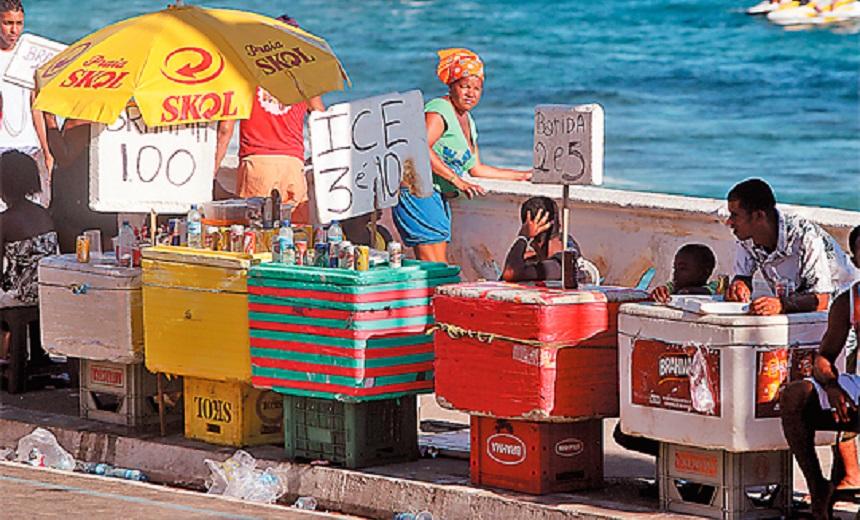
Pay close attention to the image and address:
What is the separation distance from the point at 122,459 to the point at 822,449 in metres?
3.49

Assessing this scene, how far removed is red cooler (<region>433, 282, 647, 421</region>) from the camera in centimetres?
723

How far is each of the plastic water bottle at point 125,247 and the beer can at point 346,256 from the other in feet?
5.33

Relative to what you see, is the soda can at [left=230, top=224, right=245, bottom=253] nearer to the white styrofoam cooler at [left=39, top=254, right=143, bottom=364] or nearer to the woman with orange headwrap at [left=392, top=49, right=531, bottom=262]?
the white styrofoam cooler at [left=39, top=254, right=143, bottom=364]

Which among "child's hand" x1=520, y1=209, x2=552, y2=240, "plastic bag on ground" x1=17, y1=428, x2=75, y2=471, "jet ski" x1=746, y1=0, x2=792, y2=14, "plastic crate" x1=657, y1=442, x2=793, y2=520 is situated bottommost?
"plastic bag on ground" x1=17, y1=428, x2=75, y2=471

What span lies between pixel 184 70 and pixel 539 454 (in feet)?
9.39

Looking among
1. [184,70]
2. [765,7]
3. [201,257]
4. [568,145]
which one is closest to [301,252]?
[201,257]

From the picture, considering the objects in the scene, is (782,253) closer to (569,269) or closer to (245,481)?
(569,269)

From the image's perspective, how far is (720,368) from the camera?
675 cm

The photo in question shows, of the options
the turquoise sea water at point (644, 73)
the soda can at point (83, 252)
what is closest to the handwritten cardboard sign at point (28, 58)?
the soda can at point (83, 252)

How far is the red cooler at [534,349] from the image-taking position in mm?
7230

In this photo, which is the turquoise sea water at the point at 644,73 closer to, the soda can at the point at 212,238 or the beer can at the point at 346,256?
the soda can at the point at 212,238

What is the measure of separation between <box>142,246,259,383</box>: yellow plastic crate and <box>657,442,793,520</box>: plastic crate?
2254mm

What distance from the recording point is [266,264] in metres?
8.24

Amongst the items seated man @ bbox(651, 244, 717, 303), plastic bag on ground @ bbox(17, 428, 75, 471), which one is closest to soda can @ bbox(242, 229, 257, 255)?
plastic bag on ground @ bbox(17, 428, 75, 471)
